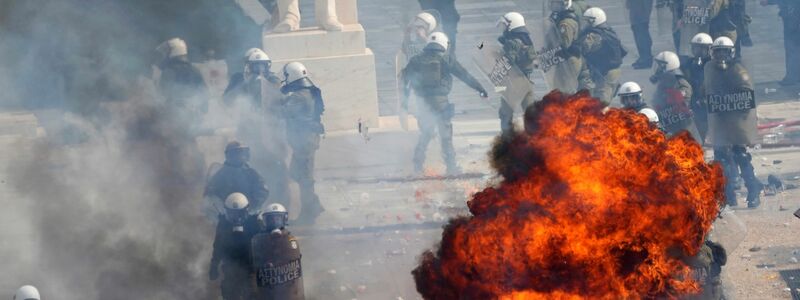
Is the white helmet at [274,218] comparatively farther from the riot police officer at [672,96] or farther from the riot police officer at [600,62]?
the riot police officer at [600,62]

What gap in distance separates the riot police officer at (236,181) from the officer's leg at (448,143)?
13.7 feet

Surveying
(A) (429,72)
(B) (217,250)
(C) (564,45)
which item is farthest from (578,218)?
(C) (564,45)

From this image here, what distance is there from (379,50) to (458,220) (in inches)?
605

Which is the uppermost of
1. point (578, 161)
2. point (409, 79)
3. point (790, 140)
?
point (578, 161)

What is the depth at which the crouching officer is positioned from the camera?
11.4 metres

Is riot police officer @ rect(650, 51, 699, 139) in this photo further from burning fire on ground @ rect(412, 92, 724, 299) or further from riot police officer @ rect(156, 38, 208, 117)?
burning fire on ground @ rect(412, 92, 724, 299)

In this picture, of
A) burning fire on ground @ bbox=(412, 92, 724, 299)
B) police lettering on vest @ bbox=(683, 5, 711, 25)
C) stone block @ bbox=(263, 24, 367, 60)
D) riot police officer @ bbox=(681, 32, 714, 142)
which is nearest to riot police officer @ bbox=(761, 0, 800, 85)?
police lettering on vest @ bbox=(683, 5, 711, 25)

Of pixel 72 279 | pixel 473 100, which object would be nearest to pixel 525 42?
pixel 473 100

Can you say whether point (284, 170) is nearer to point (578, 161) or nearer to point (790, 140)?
point (790, 140)

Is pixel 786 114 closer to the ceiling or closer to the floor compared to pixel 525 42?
closer to the floor

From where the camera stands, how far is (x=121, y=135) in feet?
56.6

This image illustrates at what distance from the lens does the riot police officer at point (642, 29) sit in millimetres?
21094

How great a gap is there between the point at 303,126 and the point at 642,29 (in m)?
7.39

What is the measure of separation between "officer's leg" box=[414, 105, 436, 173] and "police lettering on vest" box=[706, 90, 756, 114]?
3.43 meters
